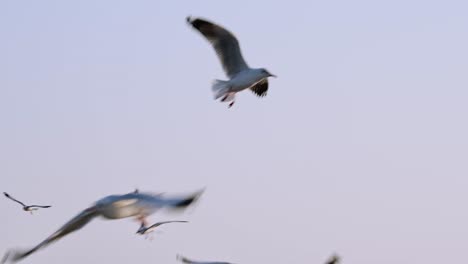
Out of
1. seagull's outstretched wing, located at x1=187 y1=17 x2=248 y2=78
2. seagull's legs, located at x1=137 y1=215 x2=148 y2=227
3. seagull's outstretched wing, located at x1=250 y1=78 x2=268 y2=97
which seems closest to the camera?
seagull's legs, located at x1=137 y1=215 x2=148 y2=227

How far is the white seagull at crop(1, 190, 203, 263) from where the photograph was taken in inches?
245

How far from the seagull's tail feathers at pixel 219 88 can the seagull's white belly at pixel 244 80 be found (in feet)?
0.44

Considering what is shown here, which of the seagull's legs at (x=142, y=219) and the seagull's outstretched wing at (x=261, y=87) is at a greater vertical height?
the seagull's outstretched wing at (x=261, y=87)

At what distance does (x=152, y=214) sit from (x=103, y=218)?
831 mm

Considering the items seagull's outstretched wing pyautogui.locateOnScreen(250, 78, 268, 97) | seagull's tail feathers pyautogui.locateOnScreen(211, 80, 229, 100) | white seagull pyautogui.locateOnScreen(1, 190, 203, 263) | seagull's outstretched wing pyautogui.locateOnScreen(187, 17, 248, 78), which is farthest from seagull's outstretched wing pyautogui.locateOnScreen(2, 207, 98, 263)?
seagull's outstretched wing pyautogui.locateOnScreen(250, 78, 268, 97)

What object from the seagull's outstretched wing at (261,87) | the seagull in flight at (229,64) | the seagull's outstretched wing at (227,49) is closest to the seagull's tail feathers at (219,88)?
the seagull in flight at (229,64)

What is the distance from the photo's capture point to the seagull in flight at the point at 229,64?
78.5ft

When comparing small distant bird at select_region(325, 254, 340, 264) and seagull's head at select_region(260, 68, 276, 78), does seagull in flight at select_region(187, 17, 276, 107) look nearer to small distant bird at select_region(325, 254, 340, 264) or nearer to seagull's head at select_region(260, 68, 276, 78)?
seagull's head at select_region(260, 68, 276, 78)

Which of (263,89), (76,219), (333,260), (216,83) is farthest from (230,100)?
(76,219)

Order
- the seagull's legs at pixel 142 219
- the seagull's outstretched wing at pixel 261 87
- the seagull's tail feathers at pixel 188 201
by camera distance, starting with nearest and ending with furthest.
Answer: the seagull's tail feathers at pixel 188 201 < the seagull's legs at pixel 142 219 < the seagull's outstretched wing at pixel 261 87

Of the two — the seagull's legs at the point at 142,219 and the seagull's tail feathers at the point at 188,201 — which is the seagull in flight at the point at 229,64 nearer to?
the seagull's legs at the point at 142,219

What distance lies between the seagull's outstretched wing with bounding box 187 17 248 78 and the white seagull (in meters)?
17.8

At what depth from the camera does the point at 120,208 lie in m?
6.73

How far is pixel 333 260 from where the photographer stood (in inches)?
349
